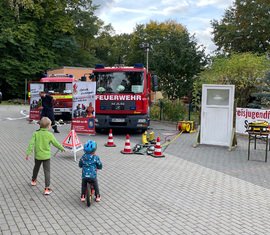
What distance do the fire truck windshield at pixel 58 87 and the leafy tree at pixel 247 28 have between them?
23.8 m

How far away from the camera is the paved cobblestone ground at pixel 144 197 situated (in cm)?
581

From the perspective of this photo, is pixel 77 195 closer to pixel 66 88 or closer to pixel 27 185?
pixel 27 185

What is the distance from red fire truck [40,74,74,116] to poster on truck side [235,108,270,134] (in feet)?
34.4

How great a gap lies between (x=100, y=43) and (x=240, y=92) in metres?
58.1

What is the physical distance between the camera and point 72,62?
186 feet

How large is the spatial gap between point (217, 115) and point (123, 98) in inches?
160

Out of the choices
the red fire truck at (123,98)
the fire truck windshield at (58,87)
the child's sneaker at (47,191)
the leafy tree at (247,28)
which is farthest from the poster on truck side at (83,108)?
the leafy tree at (247,28)

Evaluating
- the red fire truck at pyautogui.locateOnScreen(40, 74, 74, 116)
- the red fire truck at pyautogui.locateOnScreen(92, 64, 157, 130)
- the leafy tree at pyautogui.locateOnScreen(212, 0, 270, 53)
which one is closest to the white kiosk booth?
the red fire truck at pyautogui.locateOnScreen(92, 64, 157, 130)

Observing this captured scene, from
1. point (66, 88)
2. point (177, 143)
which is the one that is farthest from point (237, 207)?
point (66, 88)

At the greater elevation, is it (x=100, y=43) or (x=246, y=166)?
(x=100, y=43)

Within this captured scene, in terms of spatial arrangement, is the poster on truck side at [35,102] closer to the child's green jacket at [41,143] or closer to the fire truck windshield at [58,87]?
the fire truck windshield at [58,87]

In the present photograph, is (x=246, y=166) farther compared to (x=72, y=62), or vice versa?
(x=72, y=62)

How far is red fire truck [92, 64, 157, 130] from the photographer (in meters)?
16.4

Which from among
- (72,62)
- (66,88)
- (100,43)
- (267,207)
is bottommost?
(267,207)
